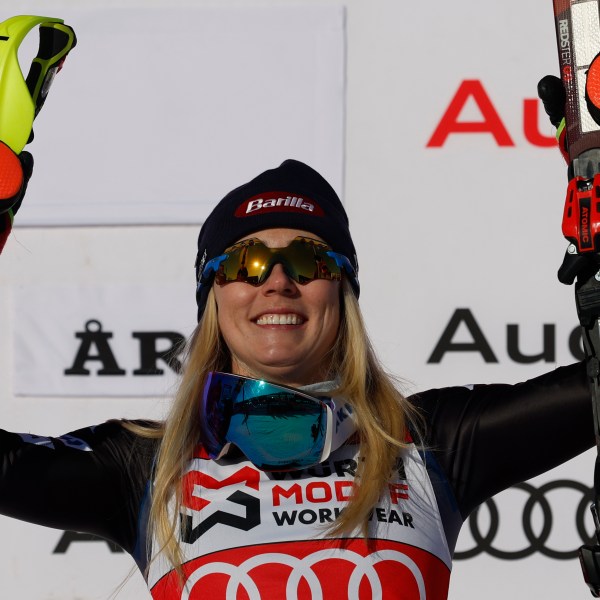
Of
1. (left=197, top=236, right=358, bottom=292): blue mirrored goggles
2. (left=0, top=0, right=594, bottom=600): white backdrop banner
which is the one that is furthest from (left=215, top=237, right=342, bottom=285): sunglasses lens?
(left=0, top=0, right=594, bottom=600): white backdrop banner

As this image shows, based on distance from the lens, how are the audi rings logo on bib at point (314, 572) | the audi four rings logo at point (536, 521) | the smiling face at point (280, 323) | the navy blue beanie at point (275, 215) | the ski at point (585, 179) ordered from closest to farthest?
the ski at point (585, 179) → the audi rings logo on bib at point (314, 572) → the smiling face at point (280, 323) → the navy blue beanie at point (275, 215) → the audi four rings logo at point (536, 521)

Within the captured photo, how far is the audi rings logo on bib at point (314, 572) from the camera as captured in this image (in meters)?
1.58

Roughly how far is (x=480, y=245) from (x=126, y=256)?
1063mm

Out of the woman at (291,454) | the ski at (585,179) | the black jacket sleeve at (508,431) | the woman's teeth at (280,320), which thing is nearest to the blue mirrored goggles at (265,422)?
the woman at (291,454)

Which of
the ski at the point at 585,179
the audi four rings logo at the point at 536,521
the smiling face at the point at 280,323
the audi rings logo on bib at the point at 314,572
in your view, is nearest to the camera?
the ski at the point at 585,179

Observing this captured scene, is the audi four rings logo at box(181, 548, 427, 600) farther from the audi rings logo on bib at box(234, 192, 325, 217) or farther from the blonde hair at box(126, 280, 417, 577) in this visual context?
the audi rings logo on bib at box(234, 192, 325, 217)

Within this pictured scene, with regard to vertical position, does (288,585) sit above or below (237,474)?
below

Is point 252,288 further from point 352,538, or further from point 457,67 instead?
point 457,67

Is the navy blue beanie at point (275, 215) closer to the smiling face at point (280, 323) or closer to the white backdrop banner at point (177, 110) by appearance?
the smiling face at point (280, 323)

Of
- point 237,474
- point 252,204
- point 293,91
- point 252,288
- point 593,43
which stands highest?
point 293,91

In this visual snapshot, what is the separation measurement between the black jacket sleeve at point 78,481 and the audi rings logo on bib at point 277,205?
1.57ft

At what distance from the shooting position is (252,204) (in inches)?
73.2

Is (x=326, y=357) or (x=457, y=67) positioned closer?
(x=326, y=357)

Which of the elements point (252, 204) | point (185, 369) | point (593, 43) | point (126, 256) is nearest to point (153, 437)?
point (185, 369)
